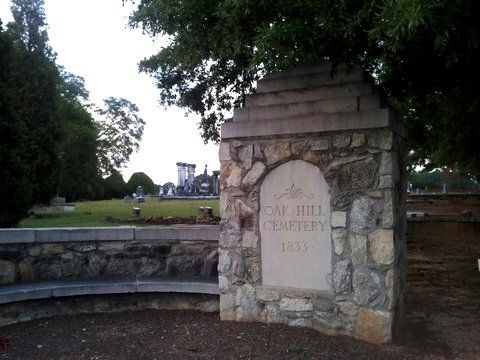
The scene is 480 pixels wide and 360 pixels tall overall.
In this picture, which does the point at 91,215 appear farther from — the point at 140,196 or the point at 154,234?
the point at 140,196

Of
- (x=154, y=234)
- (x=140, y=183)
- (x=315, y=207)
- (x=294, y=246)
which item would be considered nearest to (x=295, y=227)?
(x=294, y=246)

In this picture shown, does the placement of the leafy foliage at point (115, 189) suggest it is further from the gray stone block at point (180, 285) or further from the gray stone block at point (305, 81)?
the gray stone block at point (305, 81)

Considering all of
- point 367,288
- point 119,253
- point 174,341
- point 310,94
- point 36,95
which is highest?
point 36,95

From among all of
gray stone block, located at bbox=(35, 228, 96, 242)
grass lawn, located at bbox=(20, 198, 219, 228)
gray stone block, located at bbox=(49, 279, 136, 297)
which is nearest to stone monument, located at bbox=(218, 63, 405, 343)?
gray stone block, located at bbox=(49, 279, 136, 297)

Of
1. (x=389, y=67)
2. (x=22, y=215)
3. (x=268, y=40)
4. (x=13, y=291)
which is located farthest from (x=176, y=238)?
(x=22, y=215)

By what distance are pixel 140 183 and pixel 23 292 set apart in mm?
40091

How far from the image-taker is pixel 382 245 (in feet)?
14.2

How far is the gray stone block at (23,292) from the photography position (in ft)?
16.6

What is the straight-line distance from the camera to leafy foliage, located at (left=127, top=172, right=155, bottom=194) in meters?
43.9

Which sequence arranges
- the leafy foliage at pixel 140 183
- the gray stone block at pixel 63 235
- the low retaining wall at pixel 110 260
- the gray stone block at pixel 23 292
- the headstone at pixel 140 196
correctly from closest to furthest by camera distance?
the gray stone block at pixel 23 292, the low retaining wall at pixel 110 260, the gray stone block at pixel 63 235, the headstone at pixel 140 196, the leafy foliage at pixel 140 183

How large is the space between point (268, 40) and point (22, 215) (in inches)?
329

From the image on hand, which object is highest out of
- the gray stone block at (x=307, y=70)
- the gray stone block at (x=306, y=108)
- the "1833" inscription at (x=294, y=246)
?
the gray stone block at (x=307, y=70)

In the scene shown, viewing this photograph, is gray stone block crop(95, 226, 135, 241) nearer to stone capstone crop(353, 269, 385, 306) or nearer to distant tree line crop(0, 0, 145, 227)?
stone capstone crop(353, 269, 385, 306)

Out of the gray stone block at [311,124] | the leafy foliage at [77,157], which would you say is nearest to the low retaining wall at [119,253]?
the gray stone block at [311,124]
